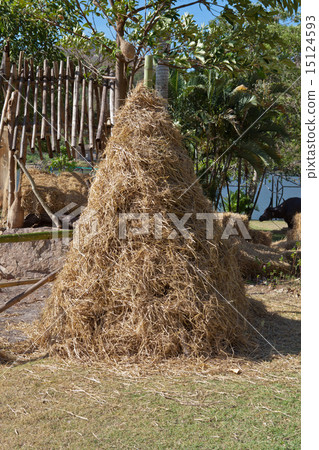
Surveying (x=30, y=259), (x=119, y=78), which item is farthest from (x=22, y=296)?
A: (x=119, y=78)

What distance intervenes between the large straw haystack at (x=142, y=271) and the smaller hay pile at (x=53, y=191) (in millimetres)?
3972

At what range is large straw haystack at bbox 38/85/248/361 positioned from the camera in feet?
13.6

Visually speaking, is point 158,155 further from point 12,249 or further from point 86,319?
point 12,249

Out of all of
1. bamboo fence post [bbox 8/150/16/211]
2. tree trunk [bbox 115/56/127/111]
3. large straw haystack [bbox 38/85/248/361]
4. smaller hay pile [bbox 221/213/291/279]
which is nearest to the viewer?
large straw haystack [bbox 38/85/248/361]

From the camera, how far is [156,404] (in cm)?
329

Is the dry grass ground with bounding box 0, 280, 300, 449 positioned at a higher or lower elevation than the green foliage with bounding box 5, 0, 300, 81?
lower

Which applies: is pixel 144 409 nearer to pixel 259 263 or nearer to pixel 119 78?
pixel 119 78

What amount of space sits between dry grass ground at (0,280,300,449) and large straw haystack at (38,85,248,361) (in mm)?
232

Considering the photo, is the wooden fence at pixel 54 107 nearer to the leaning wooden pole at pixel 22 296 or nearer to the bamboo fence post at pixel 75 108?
the bamboo fence post at pixel 75 108

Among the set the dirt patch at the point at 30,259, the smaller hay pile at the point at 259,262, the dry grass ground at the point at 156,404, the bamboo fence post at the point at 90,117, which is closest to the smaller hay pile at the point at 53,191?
the dirt patch at the point at 30,259

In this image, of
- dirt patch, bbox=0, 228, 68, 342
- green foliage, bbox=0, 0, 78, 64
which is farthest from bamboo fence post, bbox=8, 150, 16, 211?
green foliage, bbox=0, 0, 78, 64

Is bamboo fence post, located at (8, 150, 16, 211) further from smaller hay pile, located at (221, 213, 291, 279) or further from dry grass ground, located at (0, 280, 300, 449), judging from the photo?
dry grass ground, located at (0, 280, 300, 449)

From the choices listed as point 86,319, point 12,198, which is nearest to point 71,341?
point 86,319
